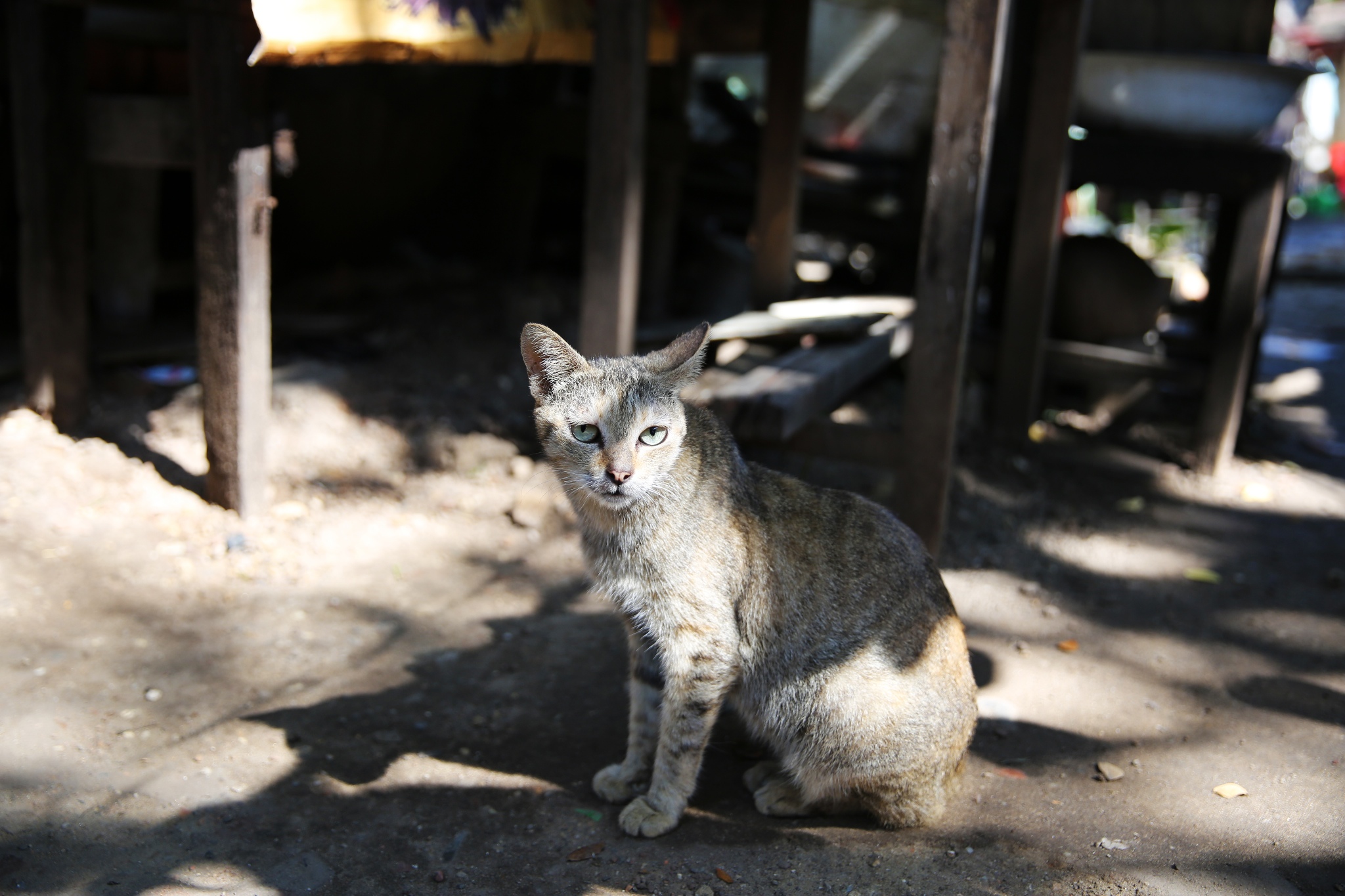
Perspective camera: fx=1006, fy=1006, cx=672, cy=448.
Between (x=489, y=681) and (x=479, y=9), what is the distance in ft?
8.44

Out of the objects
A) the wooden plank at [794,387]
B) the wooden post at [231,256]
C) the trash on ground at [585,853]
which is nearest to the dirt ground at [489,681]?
the trash on ground at [585,853]

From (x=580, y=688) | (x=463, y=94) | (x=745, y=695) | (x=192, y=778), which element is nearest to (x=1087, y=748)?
(x=745, y=695)

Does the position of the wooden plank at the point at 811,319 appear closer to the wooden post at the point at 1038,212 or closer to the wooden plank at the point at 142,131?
the wooden post at the point at 1038,212

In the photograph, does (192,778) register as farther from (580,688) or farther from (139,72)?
(139,72)

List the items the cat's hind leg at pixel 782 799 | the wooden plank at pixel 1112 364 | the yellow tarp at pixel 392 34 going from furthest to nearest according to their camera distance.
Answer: the wooden plank at pixel 1112 364, the yellow tarp at pixel 392 34, the cat's hind leg at pixel 782 799

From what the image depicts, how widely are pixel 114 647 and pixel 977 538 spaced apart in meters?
3.72

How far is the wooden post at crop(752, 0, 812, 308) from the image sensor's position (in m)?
5.68

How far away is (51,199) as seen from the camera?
4.66m

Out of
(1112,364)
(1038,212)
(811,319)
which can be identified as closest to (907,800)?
(811,319)

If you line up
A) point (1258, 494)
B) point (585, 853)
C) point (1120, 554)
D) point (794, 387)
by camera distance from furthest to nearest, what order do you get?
point (1258, 494), point (1120, 554), point (794, 387), point (585, 853)

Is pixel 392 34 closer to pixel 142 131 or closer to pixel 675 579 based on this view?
pixel 142 131

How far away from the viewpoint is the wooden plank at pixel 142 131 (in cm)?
429

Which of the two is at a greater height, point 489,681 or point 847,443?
point 847,443

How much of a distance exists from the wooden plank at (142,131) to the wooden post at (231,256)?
0.16 meters
